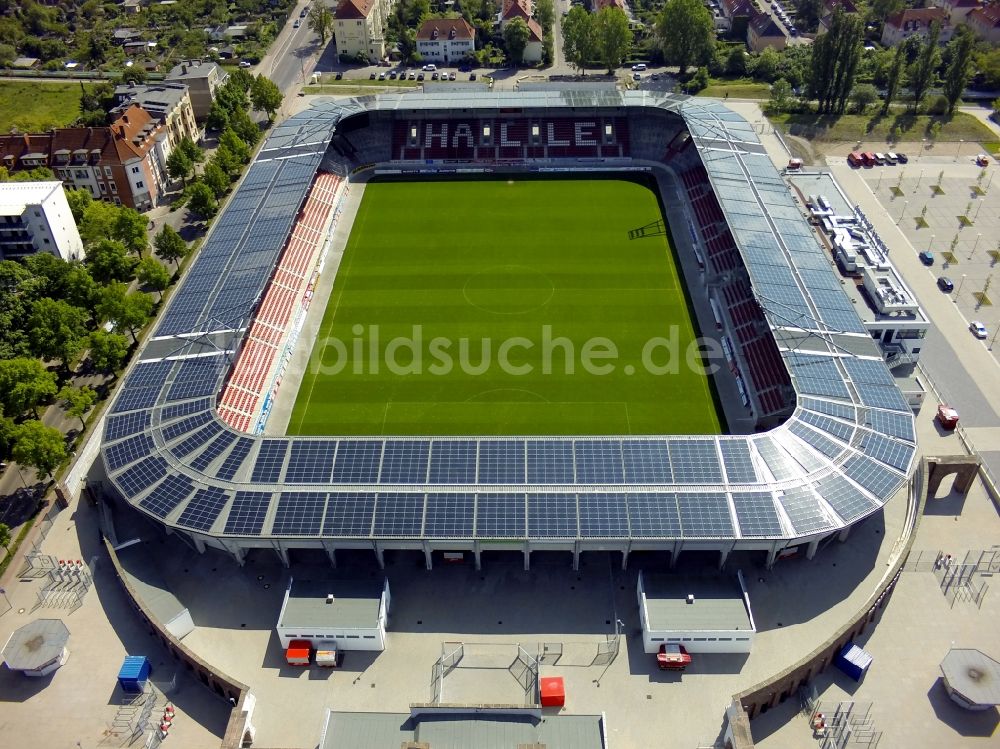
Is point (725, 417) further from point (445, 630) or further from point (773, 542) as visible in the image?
point (445, 630)

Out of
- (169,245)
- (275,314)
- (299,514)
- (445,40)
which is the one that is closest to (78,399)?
(275,314)

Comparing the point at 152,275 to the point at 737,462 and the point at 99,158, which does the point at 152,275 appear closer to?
the point at 99,158

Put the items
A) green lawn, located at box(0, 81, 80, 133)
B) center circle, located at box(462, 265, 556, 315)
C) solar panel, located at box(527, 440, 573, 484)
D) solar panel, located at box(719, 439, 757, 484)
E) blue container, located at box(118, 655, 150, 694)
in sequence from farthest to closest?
green lawn, located at box(0, 81, 80, 133)
center circle, located at box(462, 265, 556, 315)
solar panel, located at box(527, 440, 573, 484)
solar panel, located at box(719, 439, 757, 484)
blue container, located at box(118, 655, 150, 694)

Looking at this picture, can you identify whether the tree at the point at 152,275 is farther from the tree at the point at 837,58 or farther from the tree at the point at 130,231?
the tree at the point at 837,58

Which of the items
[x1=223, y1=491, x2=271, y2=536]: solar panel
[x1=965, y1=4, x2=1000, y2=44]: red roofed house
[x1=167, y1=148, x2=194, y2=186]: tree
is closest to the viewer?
[x1=223, y1=491, x2=271, y2=536]: solar panel

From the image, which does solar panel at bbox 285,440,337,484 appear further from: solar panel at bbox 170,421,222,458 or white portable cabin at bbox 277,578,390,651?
white portable cabin at bbox 277,578,390,651

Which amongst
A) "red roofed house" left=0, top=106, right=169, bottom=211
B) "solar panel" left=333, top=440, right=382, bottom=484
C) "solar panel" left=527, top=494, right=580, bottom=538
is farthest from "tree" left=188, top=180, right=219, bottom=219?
"solar panel" left=527, top=494, right=580, bottom=538
